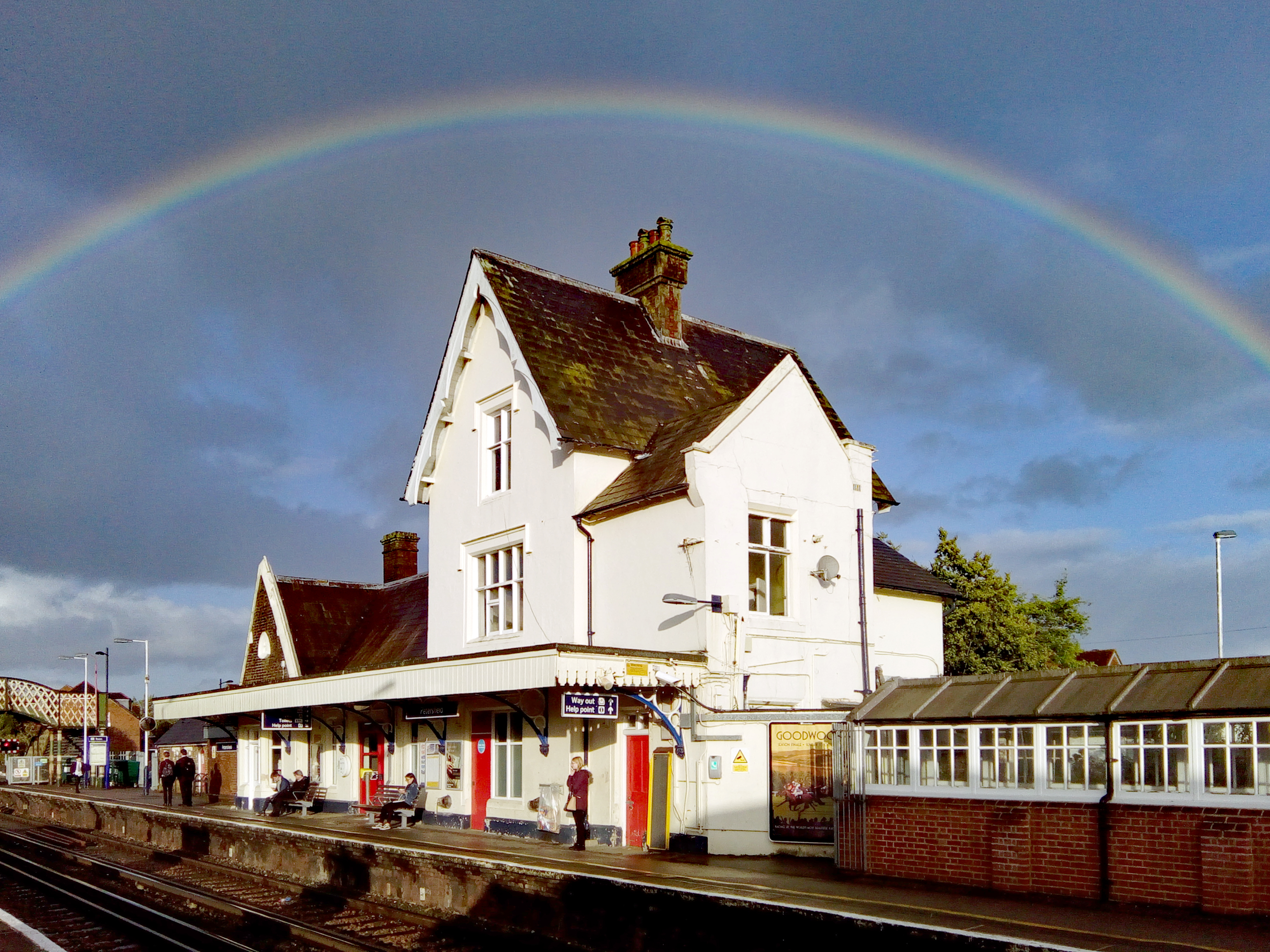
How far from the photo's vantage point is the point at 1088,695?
13438 mm

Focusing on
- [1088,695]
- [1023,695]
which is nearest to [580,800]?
[1023,695]

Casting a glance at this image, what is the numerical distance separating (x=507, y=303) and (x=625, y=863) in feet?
38.6

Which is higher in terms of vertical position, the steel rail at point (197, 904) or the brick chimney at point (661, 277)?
the brick chimney at point (661, 277)

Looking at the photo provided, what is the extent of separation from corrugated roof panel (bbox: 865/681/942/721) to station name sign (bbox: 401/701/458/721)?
34.5ft

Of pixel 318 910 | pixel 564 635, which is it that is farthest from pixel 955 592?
pixel 318 910

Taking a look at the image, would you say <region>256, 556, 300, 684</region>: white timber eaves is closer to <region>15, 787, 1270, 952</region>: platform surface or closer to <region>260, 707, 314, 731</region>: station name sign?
<region>260, 707, 314, 731</region>: station name sign

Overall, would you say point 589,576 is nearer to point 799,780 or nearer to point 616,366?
point 616,366

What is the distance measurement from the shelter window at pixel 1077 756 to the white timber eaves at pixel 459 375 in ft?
37.4

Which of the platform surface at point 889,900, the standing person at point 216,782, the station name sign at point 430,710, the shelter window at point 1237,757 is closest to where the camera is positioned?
the platform surface at point 889,900

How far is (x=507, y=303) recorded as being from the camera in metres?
23.7

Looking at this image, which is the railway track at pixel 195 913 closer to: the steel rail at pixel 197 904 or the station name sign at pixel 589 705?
the steel rail at pixel 197 904

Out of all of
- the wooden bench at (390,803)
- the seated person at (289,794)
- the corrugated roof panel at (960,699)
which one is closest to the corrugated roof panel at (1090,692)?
the corrugated roof panel at (960,699)

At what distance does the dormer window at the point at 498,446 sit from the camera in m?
24.1

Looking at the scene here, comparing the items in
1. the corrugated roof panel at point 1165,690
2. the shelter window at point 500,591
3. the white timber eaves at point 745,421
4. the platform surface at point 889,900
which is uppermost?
the white timber eaves at point 745,421
